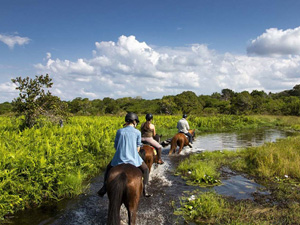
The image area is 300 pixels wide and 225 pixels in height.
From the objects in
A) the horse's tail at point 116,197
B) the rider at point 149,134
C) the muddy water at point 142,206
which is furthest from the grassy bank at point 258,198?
the horse's tail at point 116,197

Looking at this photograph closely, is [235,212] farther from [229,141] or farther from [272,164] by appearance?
[229,141]

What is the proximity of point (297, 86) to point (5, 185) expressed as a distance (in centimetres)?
10575

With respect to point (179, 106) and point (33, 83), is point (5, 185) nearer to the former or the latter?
point (33, 83)

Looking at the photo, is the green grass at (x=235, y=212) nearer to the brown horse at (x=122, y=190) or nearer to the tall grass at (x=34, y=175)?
the brown horse at (x=122, y=190)

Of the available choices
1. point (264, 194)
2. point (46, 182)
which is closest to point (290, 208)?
point (264, 194)

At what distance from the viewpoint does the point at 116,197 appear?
13.6 ft

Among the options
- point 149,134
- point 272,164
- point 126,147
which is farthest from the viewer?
point 149,134

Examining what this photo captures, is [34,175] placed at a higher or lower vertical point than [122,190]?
lower

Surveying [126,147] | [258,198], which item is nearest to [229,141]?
[258,198]

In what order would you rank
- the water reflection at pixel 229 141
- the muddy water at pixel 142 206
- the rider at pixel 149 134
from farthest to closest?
the water reflection at pixel 229 141, the rider at pixel 149 134, the muddy water at pixel 142 206

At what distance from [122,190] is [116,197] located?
166 millimetres

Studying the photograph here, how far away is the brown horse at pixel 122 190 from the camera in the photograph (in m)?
4.13

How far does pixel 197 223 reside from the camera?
17.0ft

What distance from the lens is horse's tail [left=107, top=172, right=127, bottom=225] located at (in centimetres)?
411
